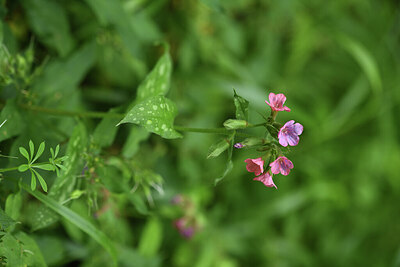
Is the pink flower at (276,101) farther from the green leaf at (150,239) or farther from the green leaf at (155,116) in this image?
the green leaf at (150,239)

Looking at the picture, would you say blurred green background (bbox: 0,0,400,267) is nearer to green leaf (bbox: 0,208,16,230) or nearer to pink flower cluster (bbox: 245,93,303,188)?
green leaf (bbox: 0,208,16,230)

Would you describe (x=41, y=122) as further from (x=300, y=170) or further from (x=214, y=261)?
(x=300, y=170)

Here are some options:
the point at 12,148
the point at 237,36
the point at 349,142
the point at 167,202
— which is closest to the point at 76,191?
the point at 12,148

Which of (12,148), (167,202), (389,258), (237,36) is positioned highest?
(12,148)

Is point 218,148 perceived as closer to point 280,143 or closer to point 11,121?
point 280,143

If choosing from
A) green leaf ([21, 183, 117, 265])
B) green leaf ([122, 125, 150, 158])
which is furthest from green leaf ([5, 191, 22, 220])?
green leaf ([122, 125, 150, 158])

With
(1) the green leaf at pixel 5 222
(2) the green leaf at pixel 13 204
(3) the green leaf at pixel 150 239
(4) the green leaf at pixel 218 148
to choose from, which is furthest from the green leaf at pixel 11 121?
(3) the green leaf at pixel 150 239

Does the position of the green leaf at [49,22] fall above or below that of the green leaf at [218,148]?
above
